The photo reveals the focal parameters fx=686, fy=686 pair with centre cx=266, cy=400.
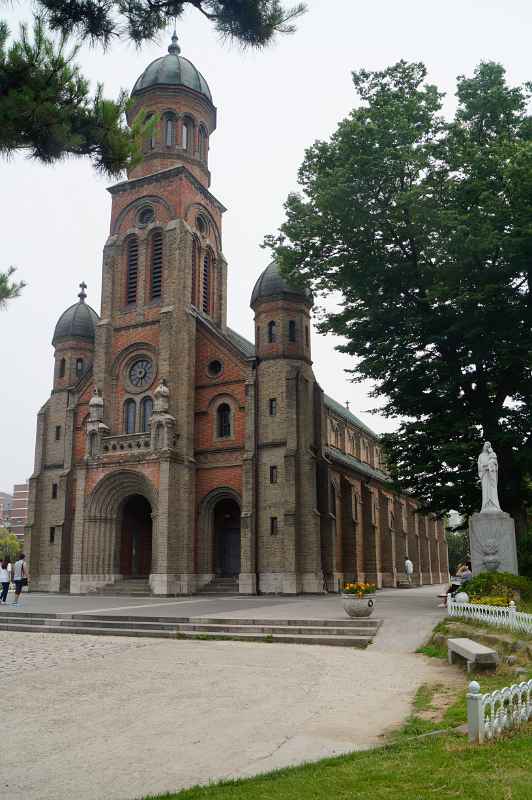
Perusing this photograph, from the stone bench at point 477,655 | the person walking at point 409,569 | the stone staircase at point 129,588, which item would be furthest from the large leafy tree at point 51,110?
the person walking at point 409,569

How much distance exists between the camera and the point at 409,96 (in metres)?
24.1

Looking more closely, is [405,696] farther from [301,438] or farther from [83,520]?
[83,520]

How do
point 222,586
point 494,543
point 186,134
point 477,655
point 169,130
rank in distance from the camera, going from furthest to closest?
1. point 186,134
2. point 169,130
3. point 222,586
4. point 494,543
5. point 477,655

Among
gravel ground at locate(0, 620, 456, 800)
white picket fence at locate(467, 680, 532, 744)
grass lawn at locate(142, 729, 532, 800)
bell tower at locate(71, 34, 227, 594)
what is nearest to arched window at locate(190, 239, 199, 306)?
bell tower at locate(71, 34, 227, 594)

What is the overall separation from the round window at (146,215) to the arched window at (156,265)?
1.08 metres

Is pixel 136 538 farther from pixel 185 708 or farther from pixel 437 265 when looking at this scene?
pixel 185 708

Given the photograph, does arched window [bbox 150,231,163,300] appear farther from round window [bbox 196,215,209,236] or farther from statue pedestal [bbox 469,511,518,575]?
statue pedestal [bbox 469,511,518,575]

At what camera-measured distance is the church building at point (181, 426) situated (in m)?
31.8

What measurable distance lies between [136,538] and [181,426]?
7073 mm

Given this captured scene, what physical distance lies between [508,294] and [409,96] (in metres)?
8.24

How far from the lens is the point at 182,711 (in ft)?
27.0

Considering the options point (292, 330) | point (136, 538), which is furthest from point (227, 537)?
point (292, 330)

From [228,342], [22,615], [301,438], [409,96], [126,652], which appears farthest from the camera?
[228,342]

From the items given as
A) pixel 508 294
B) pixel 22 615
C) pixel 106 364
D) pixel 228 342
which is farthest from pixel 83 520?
pixel 508 294
